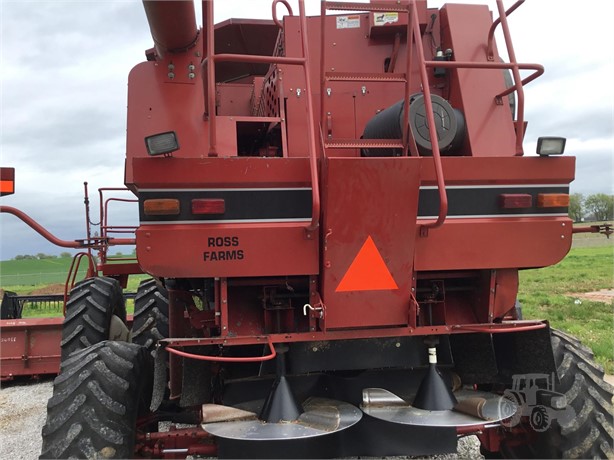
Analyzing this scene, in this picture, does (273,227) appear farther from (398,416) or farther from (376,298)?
(398,416)

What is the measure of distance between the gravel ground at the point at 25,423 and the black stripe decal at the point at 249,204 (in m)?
2.74

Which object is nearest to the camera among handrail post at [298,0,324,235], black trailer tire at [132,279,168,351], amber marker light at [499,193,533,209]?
handrail post at [298,0,324,235]

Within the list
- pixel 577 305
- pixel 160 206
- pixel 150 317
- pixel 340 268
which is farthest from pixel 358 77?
pixel 577 305

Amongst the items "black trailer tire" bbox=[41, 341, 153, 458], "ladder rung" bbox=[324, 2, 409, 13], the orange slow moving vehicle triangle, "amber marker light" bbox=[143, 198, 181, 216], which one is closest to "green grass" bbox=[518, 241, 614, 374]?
the orange slow moving vehicle triangle

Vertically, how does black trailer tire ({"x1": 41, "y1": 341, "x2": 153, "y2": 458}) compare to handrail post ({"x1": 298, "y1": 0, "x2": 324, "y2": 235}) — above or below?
below

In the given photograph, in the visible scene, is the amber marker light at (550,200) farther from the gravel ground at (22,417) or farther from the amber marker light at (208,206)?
the gravel ground at (22,417)

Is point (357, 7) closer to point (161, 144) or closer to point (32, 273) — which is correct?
point (161, 144)

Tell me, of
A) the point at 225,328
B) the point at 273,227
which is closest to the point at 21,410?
the point at 225,328

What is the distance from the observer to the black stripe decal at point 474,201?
10.1 feet

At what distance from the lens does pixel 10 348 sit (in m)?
7.01

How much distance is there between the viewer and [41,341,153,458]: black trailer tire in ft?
9.04

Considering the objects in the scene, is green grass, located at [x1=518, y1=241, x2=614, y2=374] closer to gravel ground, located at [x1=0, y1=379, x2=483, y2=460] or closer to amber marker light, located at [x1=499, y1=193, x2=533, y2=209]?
gravel ground, located at [x1=0, y1=379, x2=483, y2=460]

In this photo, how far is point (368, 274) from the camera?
9.84 ft

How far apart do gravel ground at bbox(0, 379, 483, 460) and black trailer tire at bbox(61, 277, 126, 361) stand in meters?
0.89
